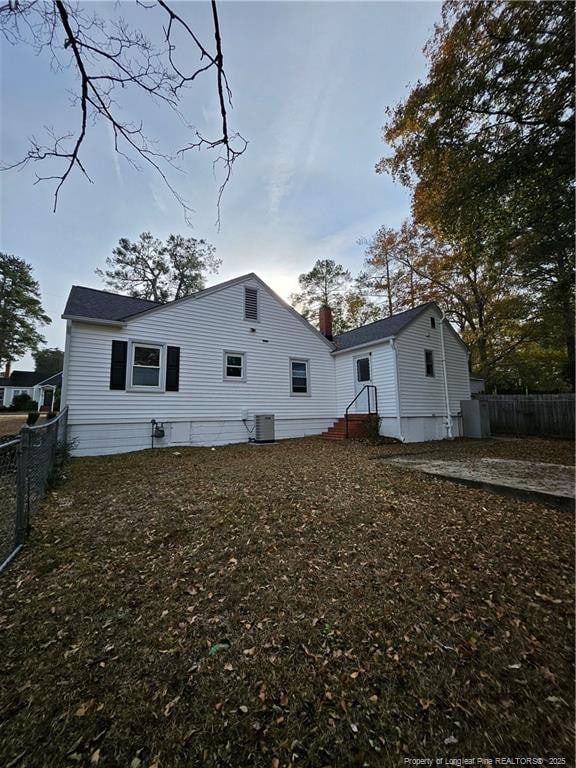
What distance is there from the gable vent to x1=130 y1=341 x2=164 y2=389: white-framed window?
3505mm

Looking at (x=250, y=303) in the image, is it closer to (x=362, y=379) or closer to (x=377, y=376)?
(x=362, y=379)

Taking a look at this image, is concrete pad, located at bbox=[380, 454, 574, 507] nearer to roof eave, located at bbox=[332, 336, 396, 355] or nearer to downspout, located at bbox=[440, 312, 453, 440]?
roof eave, located at bbox=[332, 336, 396, 355]

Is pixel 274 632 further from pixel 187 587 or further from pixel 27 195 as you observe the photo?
pixel 27 195

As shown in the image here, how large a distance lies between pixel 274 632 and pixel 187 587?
897 mm

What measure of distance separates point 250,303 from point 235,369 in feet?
8.89

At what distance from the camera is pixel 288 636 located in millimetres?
2025

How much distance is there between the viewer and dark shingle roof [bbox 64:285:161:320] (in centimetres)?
868

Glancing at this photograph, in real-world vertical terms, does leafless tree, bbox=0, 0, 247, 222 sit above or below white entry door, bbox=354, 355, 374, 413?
above

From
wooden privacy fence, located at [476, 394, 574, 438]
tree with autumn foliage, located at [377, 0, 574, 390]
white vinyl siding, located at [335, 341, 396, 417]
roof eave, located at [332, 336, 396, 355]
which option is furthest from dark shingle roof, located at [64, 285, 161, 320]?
wooden privacy fence, located at [476, 394, 574, 438]

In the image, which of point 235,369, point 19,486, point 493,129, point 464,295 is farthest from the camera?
point 464,295

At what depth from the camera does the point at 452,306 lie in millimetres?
17609

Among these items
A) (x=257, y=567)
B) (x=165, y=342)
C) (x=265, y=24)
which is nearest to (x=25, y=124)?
(x=265, y=24)

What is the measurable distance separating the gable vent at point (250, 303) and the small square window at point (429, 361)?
23.5 ft

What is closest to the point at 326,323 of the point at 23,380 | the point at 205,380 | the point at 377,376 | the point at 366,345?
the point at 366,345
